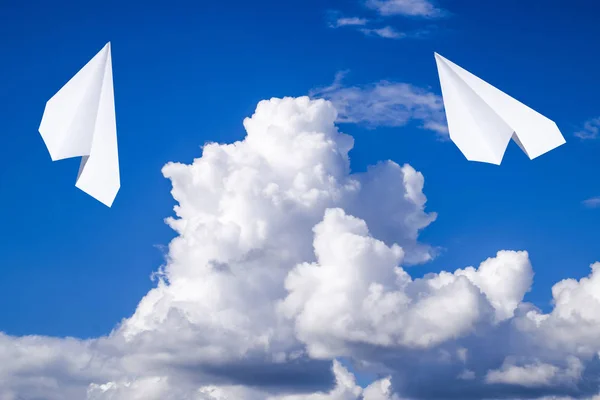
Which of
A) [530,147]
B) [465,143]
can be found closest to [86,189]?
[465,143]

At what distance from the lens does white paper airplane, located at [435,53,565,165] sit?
70.6 metres

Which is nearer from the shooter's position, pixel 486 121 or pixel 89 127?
pixel 89 127

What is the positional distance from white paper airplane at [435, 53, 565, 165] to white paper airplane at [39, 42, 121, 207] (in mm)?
28874

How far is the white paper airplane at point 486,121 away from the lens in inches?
2778

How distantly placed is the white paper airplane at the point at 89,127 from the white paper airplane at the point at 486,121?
28874 mm

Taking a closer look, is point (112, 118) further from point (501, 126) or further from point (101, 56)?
point (501, 126)

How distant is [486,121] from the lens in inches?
2869

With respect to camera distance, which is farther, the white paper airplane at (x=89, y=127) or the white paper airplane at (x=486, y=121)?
the white paper airplane at (x=486, y=121)

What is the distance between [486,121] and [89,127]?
34.6m

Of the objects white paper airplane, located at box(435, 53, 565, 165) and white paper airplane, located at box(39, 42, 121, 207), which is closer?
white paper airplane, located at box(39, 42, 121, 207)

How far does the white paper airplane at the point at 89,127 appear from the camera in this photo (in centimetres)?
6562

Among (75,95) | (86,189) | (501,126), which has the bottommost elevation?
(86,189)

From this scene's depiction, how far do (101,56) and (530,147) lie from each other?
37202 mm

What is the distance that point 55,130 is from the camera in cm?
6688
